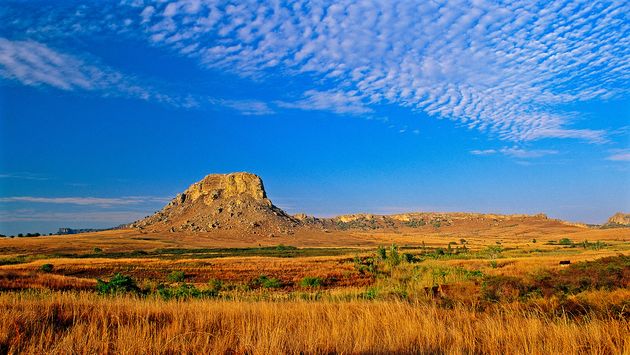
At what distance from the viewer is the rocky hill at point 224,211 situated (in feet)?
529

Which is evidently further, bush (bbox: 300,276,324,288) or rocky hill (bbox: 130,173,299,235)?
rocky hill (bbox: 130,173,299,235)

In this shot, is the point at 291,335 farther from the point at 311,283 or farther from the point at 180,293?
the point at 311,283

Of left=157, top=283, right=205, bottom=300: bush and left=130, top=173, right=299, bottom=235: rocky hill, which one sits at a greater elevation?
left=130, top=173, right=299, bottom=235: rocky hill

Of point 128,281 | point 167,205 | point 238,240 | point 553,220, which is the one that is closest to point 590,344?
point 128,281

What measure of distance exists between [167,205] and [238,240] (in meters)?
68.0

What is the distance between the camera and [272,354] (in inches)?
170

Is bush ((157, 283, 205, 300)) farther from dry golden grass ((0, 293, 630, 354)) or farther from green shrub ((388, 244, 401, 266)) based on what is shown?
green shrub ((388, 244, 401, 266))

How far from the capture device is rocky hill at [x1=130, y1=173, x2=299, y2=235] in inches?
6344

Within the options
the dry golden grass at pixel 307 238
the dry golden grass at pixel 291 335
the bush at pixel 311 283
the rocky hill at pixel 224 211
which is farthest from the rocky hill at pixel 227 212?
the dry golden grass at pixel 291 335

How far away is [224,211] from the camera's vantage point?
569 feet

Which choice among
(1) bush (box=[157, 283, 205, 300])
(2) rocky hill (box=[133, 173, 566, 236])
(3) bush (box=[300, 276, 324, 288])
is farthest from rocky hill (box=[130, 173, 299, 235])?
(1) bush (box=[157, 283, 205, 300])

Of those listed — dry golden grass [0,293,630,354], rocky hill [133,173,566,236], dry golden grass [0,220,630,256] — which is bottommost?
dry golden grass [0,220,630,256]

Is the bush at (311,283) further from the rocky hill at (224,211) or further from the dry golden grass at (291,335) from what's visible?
the rocky hill at (224,211)

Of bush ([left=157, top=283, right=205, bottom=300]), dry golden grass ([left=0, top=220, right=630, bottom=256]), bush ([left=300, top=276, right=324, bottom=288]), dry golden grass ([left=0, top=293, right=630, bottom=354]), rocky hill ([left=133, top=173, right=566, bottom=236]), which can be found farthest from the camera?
rocky hill ([left=133, top=173, right=566, bottom=236])
